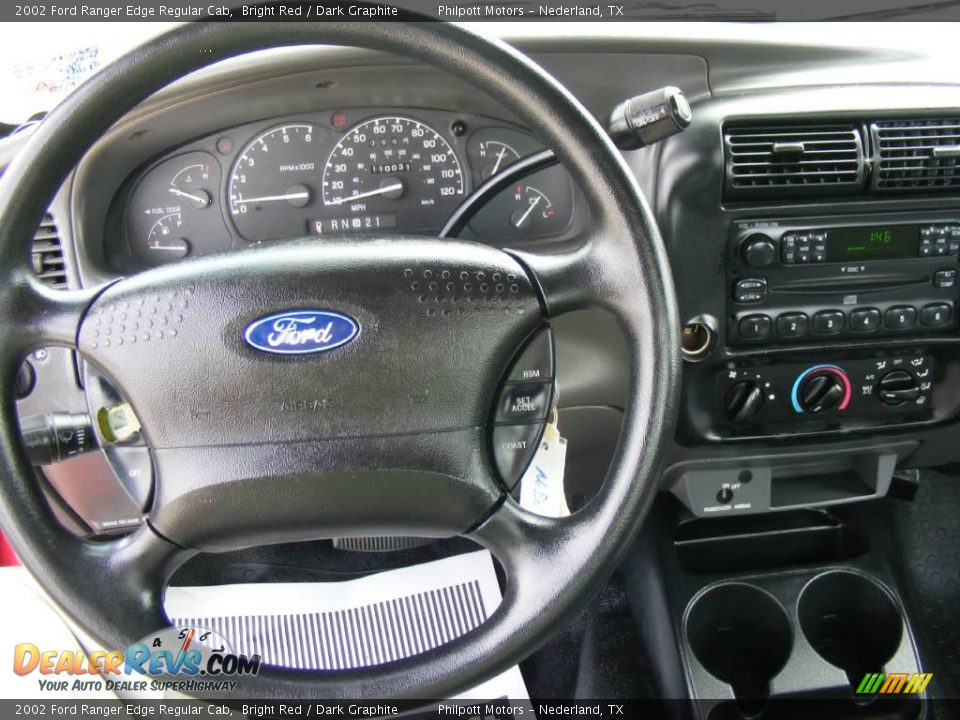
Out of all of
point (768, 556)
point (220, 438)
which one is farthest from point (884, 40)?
point (220, 438)

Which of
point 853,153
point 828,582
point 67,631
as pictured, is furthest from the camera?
point 828,582

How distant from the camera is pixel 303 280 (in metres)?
0.80

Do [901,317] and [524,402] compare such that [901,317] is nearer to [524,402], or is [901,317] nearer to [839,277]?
[839,277]

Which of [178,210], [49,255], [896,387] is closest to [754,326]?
[896,387]

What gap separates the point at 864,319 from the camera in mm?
1188

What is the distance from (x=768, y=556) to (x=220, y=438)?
1033 mm

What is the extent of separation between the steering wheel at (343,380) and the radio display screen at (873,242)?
0.51 metres

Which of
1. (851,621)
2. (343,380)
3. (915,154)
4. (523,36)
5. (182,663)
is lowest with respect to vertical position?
(851,621)

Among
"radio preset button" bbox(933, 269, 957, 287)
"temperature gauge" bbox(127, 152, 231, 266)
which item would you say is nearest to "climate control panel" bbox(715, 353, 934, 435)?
"radio preset button" bbox(933, 269, 957, 287)

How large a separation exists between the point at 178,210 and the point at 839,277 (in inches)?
35.6

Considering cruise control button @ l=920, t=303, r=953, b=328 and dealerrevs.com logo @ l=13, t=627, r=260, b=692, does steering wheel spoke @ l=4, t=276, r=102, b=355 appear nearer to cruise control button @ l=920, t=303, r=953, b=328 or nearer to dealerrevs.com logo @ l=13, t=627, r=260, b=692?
dealerrevs.com logo @ l=13, t=627, r=260, b=692

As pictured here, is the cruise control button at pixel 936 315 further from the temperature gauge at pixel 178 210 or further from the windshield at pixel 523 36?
the temperature gauge at pixel 178 210

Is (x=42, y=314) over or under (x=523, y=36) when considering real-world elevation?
under

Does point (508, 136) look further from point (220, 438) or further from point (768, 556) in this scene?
→ point (768, 556)
